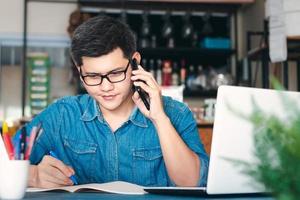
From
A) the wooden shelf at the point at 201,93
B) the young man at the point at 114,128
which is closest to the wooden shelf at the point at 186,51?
the wooden shelf at the point at 201,93

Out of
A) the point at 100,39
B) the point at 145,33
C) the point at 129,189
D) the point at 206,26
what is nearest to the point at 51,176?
the point at 129,189

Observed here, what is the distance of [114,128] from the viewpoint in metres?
1.32

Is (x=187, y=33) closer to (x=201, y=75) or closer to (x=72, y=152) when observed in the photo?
(x=201, y=75)

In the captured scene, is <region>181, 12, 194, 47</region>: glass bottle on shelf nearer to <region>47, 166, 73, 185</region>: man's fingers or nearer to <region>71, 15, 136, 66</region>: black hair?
<region>71, 15, 136, 66</region>: black hair

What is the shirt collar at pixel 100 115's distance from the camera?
52.1 inches

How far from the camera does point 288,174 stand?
0.29m

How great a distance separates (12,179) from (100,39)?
1.67 feet

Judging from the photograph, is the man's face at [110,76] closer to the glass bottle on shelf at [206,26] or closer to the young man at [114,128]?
the young man at [114,128]

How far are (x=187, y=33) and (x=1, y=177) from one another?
3.35 metres

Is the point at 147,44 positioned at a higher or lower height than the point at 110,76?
higher

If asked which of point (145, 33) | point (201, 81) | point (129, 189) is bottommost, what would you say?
point (129, 189)

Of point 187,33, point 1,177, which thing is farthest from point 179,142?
point 187,33

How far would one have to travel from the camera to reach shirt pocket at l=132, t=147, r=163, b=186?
4.21 ft

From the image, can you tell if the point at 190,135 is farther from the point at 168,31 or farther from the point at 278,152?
the point at 168,31
